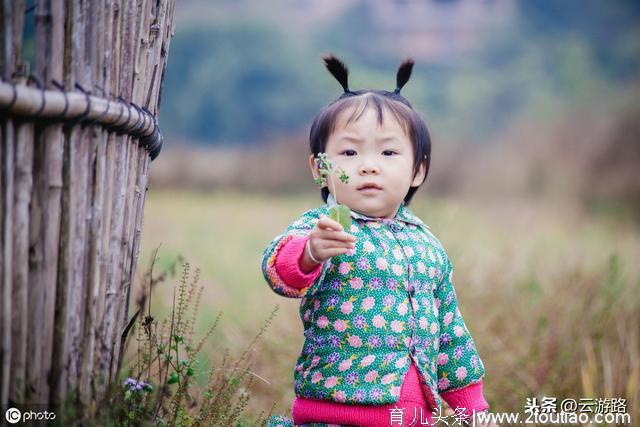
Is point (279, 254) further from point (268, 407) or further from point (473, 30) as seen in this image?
point (473, 30)

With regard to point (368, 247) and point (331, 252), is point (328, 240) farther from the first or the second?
point (368, 247)

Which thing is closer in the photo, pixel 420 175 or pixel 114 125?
pixel 114 125

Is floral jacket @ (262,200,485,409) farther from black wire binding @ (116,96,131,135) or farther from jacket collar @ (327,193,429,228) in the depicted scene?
black wire binding @ (116,96,131,135)

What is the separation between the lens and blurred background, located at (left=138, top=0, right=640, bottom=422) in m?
4.84

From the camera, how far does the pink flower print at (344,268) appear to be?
2.33 m

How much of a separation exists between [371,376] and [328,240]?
0.46m

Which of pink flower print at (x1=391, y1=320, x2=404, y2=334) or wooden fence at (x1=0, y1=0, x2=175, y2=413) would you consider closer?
wooden fence at (x1=0, y1=0, x2=175, y2=413)

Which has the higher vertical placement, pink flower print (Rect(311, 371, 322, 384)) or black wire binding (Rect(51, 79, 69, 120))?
black wire binding (Rect(51, 79, 69, 120))

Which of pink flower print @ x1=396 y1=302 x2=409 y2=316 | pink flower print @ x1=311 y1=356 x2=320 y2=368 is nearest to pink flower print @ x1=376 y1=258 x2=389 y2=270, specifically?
pink flower print @ x1=396 y1=302 x2=409 y2=316

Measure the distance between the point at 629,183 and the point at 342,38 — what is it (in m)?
13.4

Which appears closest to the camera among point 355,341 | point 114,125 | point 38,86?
point 38,86

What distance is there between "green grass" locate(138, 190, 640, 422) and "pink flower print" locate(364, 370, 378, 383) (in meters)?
0.88

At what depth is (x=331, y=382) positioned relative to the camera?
89.1 inches

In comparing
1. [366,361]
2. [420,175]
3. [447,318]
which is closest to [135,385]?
[366,361]
